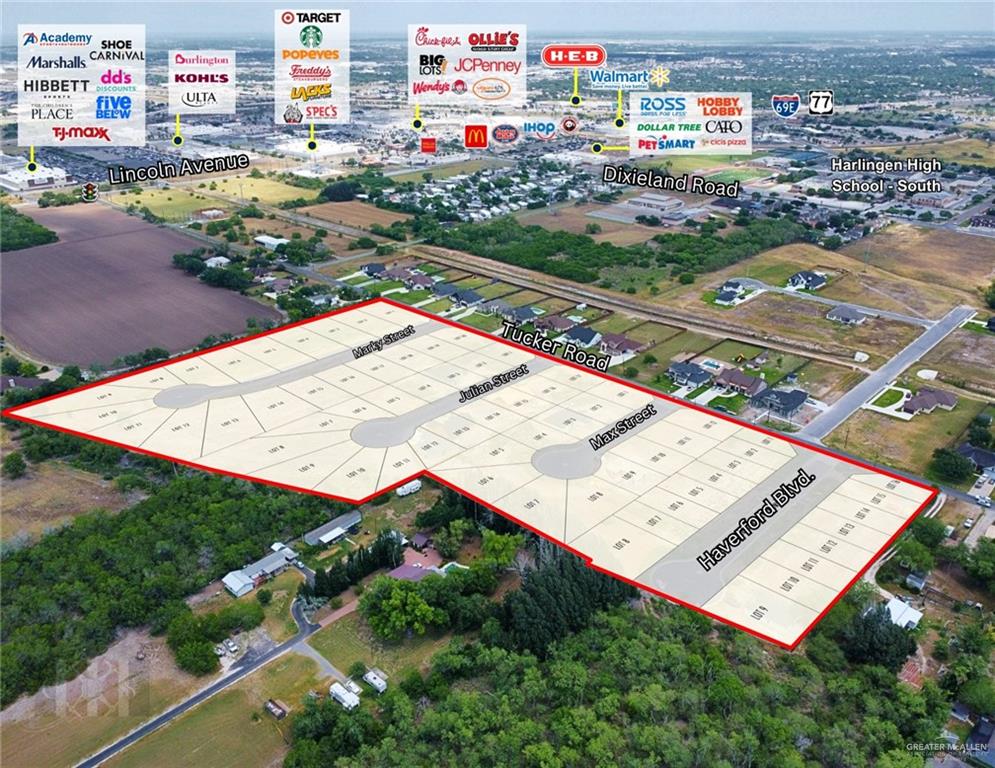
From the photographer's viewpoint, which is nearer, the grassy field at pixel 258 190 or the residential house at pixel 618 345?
the residential house at pixel 618 345

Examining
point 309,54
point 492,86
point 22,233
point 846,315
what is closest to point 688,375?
point 846,315

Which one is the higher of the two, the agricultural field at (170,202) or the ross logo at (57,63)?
the ross logo at (57,63)

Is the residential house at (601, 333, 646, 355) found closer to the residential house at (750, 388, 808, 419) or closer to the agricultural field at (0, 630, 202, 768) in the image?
the residential house at (750, 388, 808, 419)

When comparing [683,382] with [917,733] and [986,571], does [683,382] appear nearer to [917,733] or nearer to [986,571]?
[986,571]

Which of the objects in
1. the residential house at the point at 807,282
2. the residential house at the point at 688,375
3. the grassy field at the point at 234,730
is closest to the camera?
the grassy field at the point at 234,730

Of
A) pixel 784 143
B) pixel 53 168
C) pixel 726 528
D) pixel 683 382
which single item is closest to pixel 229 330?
pixel 683 382

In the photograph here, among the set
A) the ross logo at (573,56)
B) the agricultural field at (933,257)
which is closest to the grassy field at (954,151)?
the agricultural field at (933,257)

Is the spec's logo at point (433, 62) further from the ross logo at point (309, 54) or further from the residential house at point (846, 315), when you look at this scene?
the residential house at point (846, 315)

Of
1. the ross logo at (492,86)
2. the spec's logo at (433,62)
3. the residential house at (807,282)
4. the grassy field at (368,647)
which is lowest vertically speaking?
the grassy field at (368,647)
